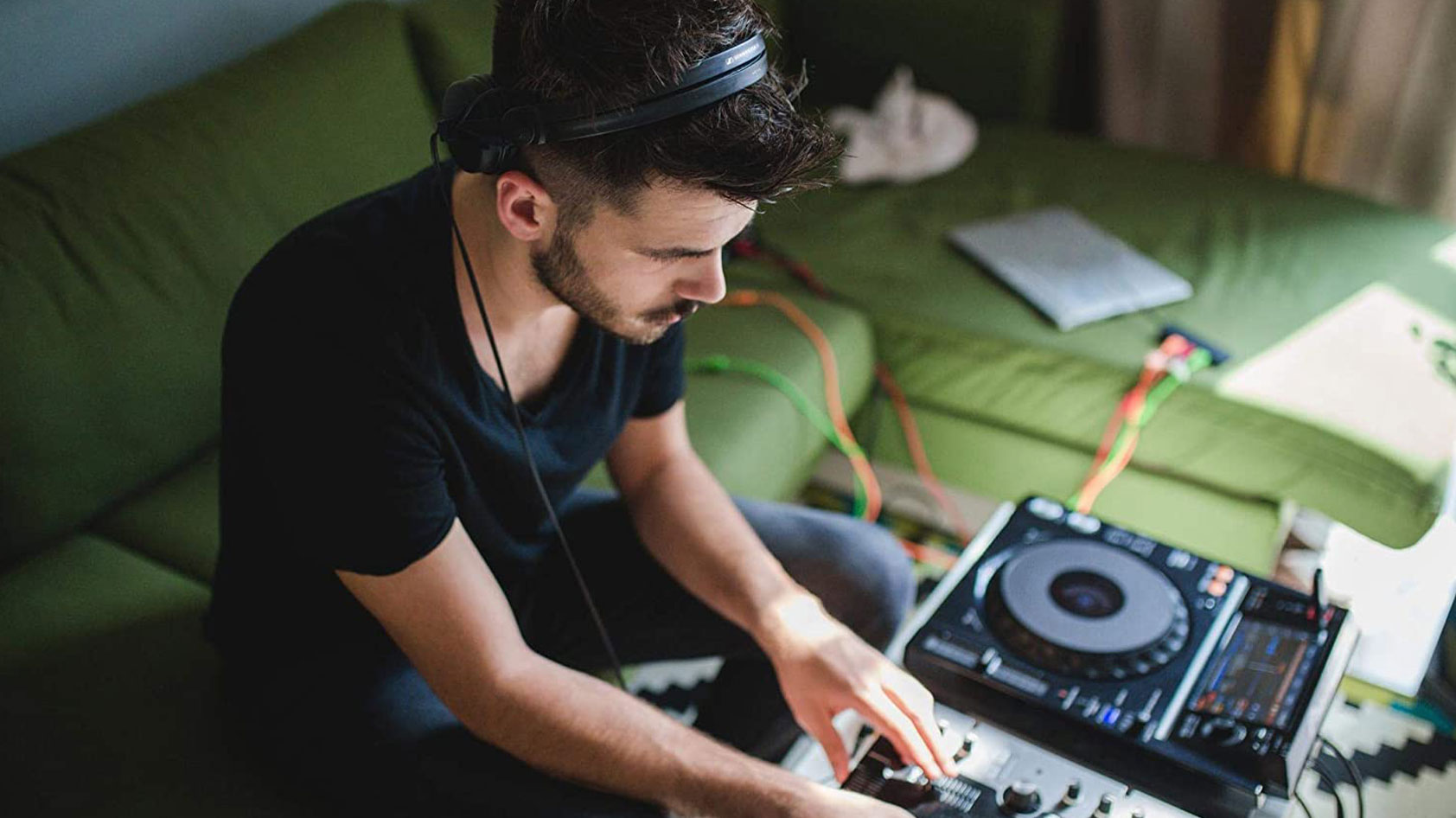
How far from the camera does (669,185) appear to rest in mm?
956

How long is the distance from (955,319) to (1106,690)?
2.86ft

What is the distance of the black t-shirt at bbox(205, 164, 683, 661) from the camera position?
99 cm

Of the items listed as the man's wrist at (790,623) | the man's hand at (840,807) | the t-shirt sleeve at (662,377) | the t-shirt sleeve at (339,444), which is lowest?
the man's wrist at (790,623)

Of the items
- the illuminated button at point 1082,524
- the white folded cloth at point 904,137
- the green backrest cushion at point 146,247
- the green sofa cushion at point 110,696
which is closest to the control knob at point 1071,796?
the illuminated button at point 1082,524

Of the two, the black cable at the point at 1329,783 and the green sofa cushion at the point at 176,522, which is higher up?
the green sofa cushion at the point at 176,522

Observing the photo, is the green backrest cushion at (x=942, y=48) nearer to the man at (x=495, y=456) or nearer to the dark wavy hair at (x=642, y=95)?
the man at (x=495, y=456)

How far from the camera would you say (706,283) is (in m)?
1.05

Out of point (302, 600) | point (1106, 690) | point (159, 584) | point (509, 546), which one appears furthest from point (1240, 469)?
point (159, 584)

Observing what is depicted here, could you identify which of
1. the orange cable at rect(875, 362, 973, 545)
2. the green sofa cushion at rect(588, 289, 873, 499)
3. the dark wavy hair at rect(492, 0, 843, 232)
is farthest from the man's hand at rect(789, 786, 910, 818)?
the orange cable at rect(875, 362, 973, 545)

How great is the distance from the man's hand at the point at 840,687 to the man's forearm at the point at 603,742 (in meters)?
0.11

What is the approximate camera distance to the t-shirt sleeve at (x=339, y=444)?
0.99 metres

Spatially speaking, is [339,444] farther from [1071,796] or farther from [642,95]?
[1071,796]

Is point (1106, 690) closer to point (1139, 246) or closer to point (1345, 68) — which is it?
point (1139, 246)

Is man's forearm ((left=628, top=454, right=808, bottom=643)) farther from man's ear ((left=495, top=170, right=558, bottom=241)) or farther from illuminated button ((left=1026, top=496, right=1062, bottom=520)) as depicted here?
man's ear ((left=495, top=170, right=558, bottom=241))
